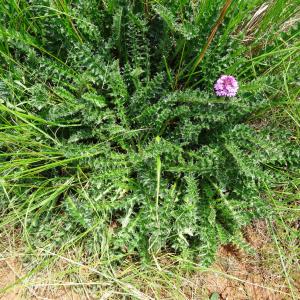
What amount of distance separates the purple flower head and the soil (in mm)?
871

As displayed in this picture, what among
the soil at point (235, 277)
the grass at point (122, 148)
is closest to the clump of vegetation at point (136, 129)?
the grass at point (122, 148)

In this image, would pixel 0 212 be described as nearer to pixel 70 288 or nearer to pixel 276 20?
pixel 70 288

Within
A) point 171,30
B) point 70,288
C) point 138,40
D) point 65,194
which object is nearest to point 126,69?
point 138,40

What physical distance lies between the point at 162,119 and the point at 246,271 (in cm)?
105

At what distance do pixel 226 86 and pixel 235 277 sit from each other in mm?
1086

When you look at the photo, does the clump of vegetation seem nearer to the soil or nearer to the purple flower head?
the purple flower head

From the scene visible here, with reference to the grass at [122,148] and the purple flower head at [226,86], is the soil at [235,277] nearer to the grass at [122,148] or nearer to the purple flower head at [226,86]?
the grass at [122,148]

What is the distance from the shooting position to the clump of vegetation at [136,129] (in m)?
2.05

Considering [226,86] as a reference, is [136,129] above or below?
below

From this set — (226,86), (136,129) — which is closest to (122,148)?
(136,129)

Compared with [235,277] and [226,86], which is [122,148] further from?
[235,277]

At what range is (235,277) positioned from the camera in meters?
2.14

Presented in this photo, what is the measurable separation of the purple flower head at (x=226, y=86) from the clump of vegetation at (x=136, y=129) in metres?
0.05

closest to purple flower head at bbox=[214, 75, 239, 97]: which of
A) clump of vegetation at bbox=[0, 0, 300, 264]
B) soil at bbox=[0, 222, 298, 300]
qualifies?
clump of vegetation at bbox=[0, 0, 300, 264]
